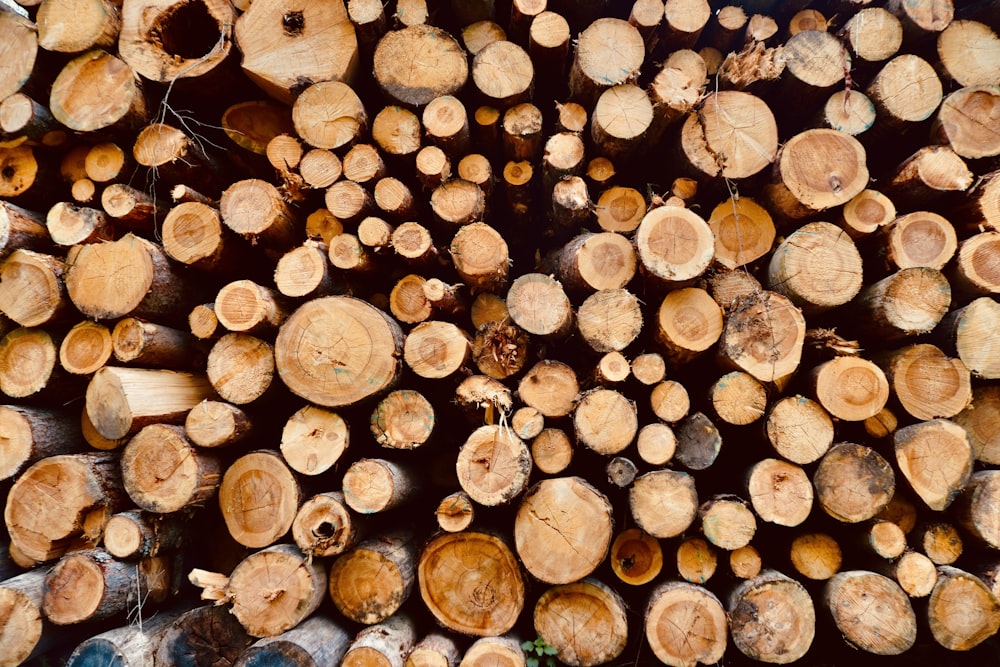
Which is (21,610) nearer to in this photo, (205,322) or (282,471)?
(282,471)

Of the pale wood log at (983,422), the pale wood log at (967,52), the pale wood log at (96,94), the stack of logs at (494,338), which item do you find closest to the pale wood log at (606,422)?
the stack of logs at (494,338)

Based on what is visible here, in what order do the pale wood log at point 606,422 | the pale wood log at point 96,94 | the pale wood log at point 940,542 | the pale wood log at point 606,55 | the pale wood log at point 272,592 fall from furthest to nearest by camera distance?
the pale wood log at point 606,55 → the pale wood log at point 96,94 → the pale wood log at point 940,542 → the pale wood log at point 606,422 → the pale wood log at point 272,592

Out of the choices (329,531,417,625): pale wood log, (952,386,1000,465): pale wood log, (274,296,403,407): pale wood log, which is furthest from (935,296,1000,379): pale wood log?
(329,531,417,625): pale wood log

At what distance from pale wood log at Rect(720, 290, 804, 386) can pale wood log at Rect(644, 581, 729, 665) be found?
103 centimetres

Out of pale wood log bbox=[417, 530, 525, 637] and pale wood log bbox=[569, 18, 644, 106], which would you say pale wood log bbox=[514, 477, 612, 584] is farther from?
pale wood log bbox=[569, 18, 644, 106]

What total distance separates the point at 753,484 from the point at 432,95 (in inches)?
98.7

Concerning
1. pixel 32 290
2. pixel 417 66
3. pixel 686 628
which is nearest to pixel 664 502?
pixel 686 628

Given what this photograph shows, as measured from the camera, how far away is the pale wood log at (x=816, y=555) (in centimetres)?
239

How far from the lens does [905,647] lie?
2.19 metres

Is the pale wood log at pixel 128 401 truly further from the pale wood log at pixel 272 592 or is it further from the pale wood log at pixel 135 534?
the pale wood log at pixel 272 592

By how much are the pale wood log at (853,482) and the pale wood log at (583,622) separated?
105 centimetres

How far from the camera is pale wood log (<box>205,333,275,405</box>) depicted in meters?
2.42

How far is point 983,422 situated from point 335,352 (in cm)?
322

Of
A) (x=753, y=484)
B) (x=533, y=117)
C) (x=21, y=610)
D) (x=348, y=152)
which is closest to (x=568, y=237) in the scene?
(x=533, y=117)
